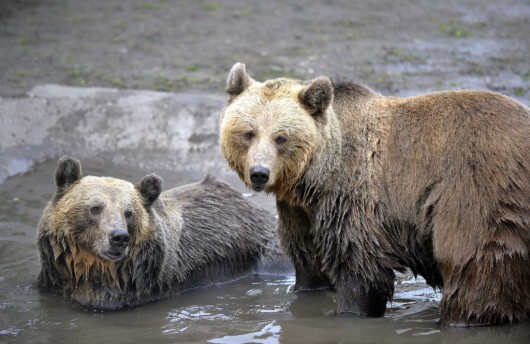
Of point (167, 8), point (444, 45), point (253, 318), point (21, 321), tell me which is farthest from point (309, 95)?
point (167, 8)

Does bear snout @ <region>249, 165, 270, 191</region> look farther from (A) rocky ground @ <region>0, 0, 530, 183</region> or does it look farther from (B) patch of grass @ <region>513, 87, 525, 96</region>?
(B) patch of grass @ <region>513, 87, 525, 96</region>

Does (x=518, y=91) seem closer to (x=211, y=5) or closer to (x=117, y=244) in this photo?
(x=211, y=5)

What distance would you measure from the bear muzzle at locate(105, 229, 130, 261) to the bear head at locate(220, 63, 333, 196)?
1.21 metres

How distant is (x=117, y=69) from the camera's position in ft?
49.2

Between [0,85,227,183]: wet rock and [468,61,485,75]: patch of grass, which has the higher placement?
[468,61,485,75]: patch of grass

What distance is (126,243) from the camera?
8.01 m

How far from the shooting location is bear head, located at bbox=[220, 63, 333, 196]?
723 cm

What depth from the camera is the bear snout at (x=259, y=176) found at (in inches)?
278

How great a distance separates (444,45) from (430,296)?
9387mm

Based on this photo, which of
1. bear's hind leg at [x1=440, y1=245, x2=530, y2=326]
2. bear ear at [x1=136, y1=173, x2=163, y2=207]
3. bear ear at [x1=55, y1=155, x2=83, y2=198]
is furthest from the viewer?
bear ear at [x1=136, y1=173, x2=163, y2=207]

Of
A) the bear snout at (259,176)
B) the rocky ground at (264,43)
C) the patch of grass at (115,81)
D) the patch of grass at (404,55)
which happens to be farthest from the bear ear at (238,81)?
the patch of grass at (404,55)

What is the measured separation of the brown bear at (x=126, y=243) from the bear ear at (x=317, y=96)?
6.27ft

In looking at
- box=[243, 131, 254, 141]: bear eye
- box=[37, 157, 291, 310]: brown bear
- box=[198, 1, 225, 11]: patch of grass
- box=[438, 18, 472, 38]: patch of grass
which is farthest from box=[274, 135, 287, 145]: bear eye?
box=[198, 1, 225, 11]: patch of grass

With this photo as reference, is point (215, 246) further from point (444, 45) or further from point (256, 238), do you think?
point (444, 45)
